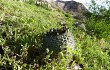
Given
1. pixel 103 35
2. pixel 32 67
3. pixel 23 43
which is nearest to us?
pixel 32 67

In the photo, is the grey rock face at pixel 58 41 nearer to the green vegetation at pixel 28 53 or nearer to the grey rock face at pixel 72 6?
the green vegetation at pixel 28 53

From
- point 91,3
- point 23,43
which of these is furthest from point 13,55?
point 91,3

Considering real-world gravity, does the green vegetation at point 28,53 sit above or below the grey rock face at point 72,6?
above

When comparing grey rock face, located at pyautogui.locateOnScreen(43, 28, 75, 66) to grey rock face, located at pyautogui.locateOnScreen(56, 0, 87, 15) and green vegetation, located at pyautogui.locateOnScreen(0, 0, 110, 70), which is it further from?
grey rock face, located at pyautogui.locateOnScreen(56, 0, 87, 15)

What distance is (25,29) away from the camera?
30.4ft

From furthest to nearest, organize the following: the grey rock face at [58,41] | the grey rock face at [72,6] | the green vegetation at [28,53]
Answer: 1. the grey rock face at [72,6]
2. the grey rock face at [58,41]
3. the green vegetation at [28,53]

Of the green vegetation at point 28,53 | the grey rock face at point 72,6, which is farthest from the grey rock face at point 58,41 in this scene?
the grey rock face at point 72,6

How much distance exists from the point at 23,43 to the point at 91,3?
43.5 feet

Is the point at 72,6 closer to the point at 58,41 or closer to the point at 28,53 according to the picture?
the point at 58,41

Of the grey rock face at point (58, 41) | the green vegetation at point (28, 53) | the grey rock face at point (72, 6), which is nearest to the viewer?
the green vegetation at point (28, 53)

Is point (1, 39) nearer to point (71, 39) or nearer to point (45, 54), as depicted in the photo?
point (45, 54)

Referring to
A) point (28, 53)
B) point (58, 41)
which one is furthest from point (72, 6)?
point (28, 53)

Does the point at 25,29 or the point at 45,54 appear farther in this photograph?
the point at 25,29

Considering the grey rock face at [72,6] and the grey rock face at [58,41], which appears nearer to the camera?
the grey rock face at [58,41]
